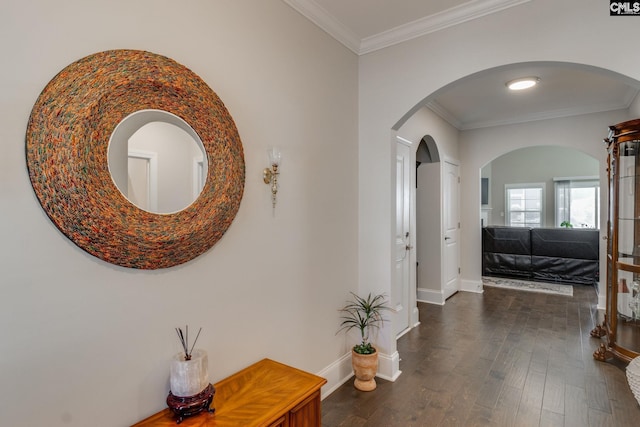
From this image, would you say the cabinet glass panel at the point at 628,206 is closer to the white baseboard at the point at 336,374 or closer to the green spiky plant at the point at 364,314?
the green spiky plant at the point at 364,314

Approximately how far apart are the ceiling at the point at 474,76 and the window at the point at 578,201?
6289mm

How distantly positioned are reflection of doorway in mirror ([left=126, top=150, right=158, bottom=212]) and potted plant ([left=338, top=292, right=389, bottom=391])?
1.83 metres

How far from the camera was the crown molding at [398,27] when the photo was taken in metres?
2.37

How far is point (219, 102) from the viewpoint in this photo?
179 centimetres

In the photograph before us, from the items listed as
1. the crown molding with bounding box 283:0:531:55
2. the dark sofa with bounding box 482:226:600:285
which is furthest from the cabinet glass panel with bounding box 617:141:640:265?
the dark sofa with bounding box 482:226:600:285

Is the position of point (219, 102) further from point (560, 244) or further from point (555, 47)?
point (560, 244)

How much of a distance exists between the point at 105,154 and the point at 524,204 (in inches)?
476

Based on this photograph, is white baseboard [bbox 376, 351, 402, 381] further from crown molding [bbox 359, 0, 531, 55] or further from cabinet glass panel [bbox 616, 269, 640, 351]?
crown molding [bbox 359, 0, 531, 55]

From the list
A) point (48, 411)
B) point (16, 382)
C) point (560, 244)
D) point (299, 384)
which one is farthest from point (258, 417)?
point (560, 244)

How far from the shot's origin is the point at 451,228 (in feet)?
18.2

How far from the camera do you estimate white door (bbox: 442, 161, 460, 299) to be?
5281 mm

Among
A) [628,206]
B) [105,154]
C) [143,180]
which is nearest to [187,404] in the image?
[143,180]

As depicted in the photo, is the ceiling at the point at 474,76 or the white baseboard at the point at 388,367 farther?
the white baseboard at the point at 388,367

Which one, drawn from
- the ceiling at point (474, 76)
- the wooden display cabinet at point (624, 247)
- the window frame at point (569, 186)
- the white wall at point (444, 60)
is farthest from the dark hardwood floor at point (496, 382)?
the window frame at point (569, 186)
